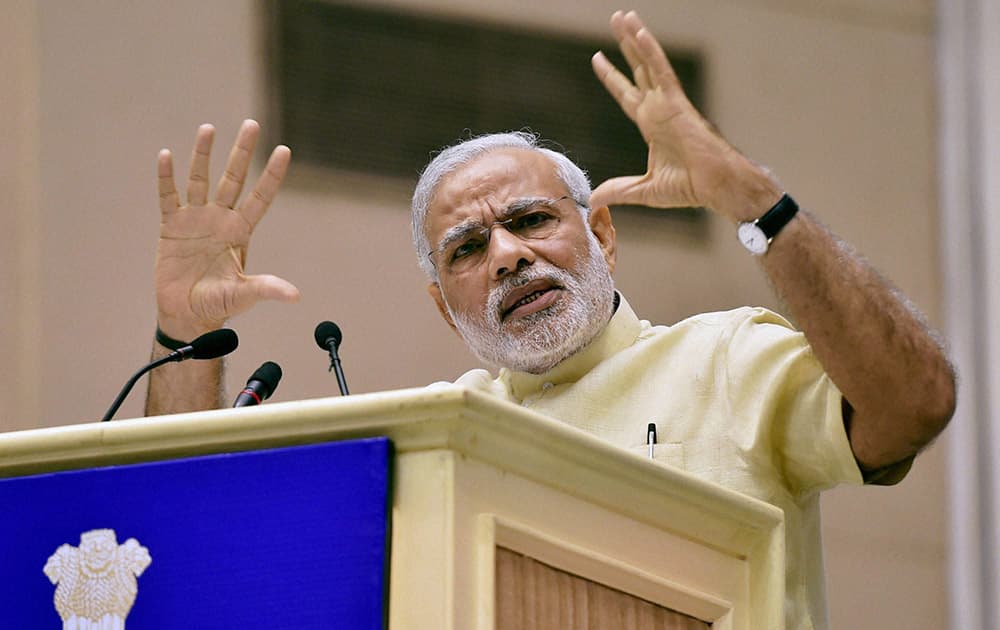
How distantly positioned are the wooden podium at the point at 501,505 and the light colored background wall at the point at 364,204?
340 cm

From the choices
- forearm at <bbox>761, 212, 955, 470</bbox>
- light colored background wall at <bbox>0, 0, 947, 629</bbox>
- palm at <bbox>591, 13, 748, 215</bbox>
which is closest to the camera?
forearm at <bbox>761, 212, 955, 470</bbox>

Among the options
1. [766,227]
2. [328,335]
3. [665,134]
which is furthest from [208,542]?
[665,134]

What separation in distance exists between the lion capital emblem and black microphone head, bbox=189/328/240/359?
2.79ft

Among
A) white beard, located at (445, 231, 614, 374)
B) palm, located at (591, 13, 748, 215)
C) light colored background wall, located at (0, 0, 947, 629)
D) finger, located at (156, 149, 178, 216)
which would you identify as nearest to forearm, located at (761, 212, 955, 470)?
palm, located at (591, 13, 748, 215)

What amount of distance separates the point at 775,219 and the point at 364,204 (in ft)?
10.5

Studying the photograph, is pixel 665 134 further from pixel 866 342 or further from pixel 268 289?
pixel 268 289

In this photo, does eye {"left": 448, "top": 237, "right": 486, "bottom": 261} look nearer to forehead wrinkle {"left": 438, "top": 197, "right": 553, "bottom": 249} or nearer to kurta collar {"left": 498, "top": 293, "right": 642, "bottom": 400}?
forehead wrinkle {"left": 438, "top": 197, "right": 553, "bottom": 249}

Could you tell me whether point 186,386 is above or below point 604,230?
below

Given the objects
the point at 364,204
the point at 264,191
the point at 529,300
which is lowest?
the point at 529,300

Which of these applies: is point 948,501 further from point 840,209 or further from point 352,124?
point 352,124

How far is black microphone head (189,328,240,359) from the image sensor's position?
2695mm

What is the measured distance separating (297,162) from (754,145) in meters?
1.67

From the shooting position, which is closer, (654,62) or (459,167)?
(654,62)

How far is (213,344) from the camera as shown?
2709mm
